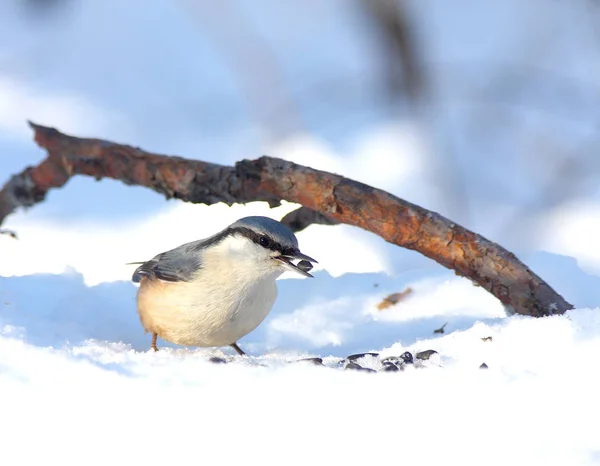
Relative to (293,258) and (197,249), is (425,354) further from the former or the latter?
(197,249)

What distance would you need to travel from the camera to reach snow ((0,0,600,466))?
1.81 meters

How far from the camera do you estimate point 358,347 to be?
3.10m

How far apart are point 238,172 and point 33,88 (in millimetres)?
4134

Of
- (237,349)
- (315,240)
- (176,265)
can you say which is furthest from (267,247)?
(315,240)

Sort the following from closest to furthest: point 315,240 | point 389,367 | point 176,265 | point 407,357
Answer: point 389,367, point 407,357, point 176,265, point 315,240

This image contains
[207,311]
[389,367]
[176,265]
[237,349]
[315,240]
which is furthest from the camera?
[315,240]

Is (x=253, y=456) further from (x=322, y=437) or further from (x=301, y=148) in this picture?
(x=301, y=148)

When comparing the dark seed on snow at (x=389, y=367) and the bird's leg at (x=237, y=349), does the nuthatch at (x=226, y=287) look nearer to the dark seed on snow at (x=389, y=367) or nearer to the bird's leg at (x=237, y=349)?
the bird's leg at (x=237, y=349)

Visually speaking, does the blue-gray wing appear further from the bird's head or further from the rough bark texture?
the rough bark texture

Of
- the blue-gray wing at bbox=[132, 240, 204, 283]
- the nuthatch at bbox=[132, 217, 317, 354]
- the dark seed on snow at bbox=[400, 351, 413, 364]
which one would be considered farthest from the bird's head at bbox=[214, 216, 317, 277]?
the dark seed on snow at bbox=[400, 351, 413, 364]

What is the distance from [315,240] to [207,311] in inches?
71.4

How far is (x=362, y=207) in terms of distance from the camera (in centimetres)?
304

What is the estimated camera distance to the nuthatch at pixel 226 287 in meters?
2.83

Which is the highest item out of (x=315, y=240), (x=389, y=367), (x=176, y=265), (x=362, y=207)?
(x=315, y=240)
